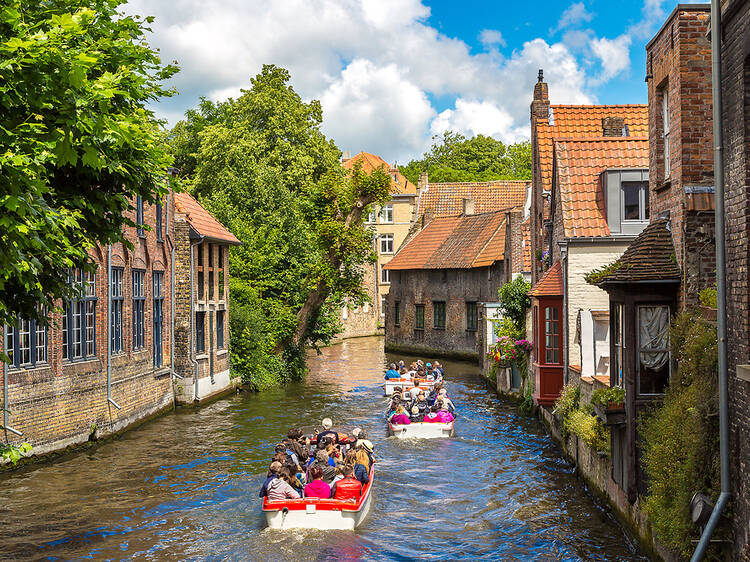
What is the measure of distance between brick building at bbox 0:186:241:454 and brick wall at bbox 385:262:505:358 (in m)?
18.6

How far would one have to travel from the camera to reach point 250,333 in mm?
34594

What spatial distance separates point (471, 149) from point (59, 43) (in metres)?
78.5

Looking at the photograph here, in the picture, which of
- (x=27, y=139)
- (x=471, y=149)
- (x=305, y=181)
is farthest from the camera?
(x=471, y=149)

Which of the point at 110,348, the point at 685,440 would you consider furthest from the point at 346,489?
the point at 110,348

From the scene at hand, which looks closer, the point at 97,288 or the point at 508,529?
the point at 508,529

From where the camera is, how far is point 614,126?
27.2 m

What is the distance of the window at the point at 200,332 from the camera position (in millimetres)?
30230

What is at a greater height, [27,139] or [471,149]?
[471,149]

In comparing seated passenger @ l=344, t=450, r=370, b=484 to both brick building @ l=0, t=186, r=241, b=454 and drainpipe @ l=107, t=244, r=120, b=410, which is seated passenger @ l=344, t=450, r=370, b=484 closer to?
brick building @ l=0, t=186, r=241, b=454

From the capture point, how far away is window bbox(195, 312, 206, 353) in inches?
1190

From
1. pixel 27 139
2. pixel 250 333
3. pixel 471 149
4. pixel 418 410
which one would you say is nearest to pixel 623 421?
pixel 27 139

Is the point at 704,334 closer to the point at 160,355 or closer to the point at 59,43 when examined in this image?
the point at 59,43

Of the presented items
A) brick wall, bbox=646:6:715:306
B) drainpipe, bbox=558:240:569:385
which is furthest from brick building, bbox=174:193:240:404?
brick wall, bbox=646:6:715:306

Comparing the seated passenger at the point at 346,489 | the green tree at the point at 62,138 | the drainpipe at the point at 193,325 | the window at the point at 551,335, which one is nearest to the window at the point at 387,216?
the drainpipe at the point at 193,325
